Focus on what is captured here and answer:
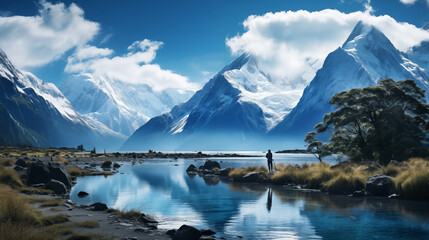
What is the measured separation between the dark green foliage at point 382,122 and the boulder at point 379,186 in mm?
15126

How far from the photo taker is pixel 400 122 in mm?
47406

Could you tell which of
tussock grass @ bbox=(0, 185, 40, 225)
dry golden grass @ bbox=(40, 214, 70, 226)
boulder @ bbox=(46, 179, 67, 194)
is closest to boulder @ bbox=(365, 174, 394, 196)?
dry golden grass @ bbox=(40, 214, 70, 226)

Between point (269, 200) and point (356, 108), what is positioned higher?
point (356, 108)

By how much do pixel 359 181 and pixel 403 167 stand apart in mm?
4278

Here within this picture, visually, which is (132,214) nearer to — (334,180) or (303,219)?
(303,219)

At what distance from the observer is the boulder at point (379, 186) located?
3212 cm

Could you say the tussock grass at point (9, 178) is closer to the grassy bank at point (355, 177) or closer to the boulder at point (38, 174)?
the boulder at point (38, 174)

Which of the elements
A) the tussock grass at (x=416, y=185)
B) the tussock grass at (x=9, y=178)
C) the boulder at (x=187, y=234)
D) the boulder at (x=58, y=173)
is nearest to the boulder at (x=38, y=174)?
the boulder at (x=58, y=173)

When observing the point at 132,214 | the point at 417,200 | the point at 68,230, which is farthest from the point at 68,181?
the point at 417,200

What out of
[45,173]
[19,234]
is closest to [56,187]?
[45,173]

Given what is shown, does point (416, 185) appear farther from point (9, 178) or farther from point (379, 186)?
point (9, 178)

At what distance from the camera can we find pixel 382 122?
49469mm

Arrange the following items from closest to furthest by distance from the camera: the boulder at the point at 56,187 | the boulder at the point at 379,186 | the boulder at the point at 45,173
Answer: the boulder at the point at 379,186, the boulder at the point at 56,187, the boulder at the point at 45,173

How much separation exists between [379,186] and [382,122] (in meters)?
19.7
